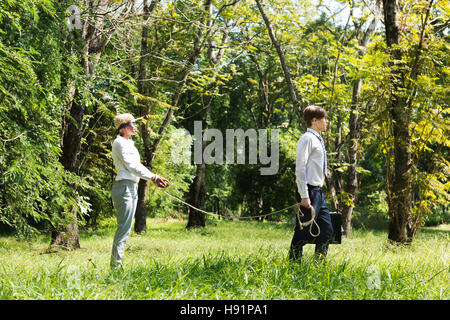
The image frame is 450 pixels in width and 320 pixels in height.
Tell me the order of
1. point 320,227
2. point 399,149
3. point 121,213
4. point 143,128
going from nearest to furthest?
point 320,227
point 121,213
point 399,149
point 143,128

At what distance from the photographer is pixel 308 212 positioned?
4945mm

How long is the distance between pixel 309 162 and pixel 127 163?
7.12 ft

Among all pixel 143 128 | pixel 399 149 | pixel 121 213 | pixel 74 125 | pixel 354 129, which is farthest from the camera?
pixel 143 128

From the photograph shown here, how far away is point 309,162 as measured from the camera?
198 inches

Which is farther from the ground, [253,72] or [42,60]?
[253,72]

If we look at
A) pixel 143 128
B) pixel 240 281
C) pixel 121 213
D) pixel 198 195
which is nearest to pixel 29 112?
pixel 121 213

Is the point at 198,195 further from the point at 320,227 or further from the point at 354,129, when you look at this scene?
the point at 320,227

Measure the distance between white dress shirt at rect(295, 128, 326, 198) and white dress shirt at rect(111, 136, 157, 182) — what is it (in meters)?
1.71

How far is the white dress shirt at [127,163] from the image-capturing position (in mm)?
5051

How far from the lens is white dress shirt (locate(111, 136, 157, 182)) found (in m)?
5.05

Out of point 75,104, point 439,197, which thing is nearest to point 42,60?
point 75,104

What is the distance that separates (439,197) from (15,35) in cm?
817

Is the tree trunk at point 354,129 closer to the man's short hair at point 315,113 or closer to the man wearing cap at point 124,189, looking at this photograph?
the man's short hair at point 315,113
